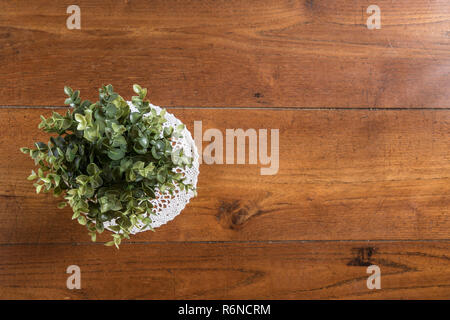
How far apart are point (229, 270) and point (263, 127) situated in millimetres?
337

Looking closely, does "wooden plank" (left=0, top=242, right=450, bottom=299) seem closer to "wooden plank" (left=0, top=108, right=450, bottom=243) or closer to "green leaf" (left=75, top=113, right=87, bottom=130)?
"wooden plank" (left=0, top=108, right=450, bottom=243)

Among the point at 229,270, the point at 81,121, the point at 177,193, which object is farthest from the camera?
the point at 229,270

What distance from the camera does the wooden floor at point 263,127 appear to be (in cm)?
84

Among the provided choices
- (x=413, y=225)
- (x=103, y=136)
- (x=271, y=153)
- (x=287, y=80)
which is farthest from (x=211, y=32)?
(x=413, y=225)

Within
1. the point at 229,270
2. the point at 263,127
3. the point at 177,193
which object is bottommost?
the point at 229,270

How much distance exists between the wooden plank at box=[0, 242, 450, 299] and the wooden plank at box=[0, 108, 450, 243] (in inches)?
1.1

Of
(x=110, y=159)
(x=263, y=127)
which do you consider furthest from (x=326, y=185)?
(x=110, y=159)

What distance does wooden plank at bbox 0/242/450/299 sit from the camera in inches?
32.9

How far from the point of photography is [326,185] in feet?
2.82

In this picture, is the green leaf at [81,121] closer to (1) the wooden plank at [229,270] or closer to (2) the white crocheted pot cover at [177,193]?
(2) the white crocheted pot cover at [177,193]

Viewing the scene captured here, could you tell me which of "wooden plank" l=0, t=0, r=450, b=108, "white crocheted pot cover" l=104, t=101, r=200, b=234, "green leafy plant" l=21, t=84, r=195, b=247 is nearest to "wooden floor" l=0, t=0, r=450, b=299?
"wooden plank" l=0, t=0, r=450, b=108

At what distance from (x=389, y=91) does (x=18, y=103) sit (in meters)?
0.85

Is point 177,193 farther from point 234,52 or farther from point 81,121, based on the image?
point 234,52

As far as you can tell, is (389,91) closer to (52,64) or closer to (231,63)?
(231,63)
